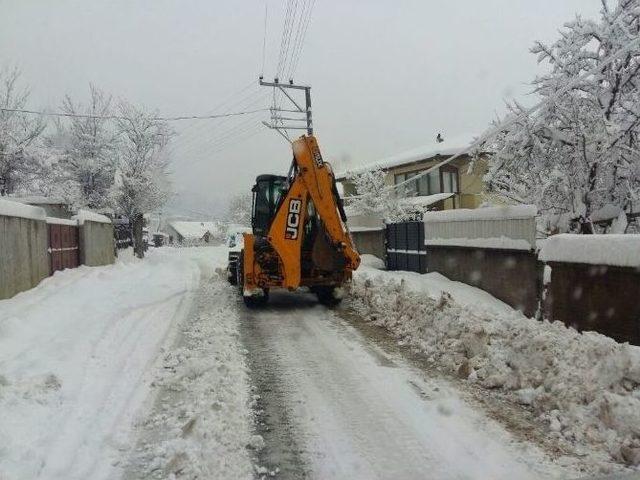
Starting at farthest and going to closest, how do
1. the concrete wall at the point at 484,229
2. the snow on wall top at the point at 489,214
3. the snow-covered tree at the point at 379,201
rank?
the snow-covered tree at the point at 379,201
the snow on wall top at the point at 489,214
the concrete wall at the point at 484,229

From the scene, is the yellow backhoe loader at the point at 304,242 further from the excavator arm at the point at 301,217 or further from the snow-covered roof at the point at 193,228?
the snow-covered roof at the point at 193,228

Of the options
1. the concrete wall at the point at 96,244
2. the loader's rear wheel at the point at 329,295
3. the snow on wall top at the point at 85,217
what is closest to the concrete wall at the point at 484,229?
the loader's rear wheel at the point at 329,295

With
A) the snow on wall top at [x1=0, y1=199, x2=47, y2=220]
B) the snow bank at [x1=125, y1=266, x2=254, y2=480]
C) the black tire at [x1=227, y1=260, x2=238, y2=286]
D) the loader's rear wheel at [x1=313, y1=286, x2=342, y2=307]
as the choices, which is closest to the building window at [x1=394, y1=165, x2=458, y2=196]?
the black tire at [x1=227, y1=260, x2=238, y2=286]

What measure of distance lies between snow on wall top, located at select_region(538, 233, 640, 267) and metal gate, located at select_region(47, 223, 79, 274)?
13042 mm

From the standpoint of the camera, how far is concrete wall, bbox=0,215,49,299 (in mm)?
10891

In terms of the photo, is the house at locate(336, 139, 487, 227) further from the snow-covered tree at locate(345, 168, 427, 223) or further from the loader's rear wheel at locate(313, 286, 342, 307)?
the loader's rear wheel at locate(313, 286, 342, 307)

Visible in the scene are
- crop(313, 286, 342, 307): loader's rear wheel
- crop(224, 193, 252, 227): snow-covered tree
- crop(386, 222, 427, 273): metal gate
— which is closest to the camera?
crop(313, 286, 342, 307): loader's rear wheel

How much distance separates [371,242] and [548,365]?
665 inches

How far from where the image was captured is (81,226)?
1855cm

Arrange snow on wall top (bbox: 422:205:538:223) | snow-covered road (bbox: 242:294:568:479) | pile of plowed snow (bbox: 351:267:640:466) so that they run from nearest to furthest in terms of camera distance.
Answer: snow-covered road (bbox: 242:294:568:479), pile of plowed snow (bbox: 351:267:640:466), snow on wall top (bbox: 422:205:538:223)

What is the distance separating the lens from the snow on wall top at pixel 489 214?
390 inches

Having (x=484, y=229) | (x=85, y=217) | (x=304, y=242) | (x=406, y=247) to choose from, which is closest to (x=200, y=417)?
(x=304, y=242)

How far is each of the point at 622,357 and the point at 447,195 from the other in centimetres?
2617

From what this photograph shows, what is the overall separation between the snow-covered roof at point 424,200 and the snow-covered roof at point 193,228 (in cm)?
9273
